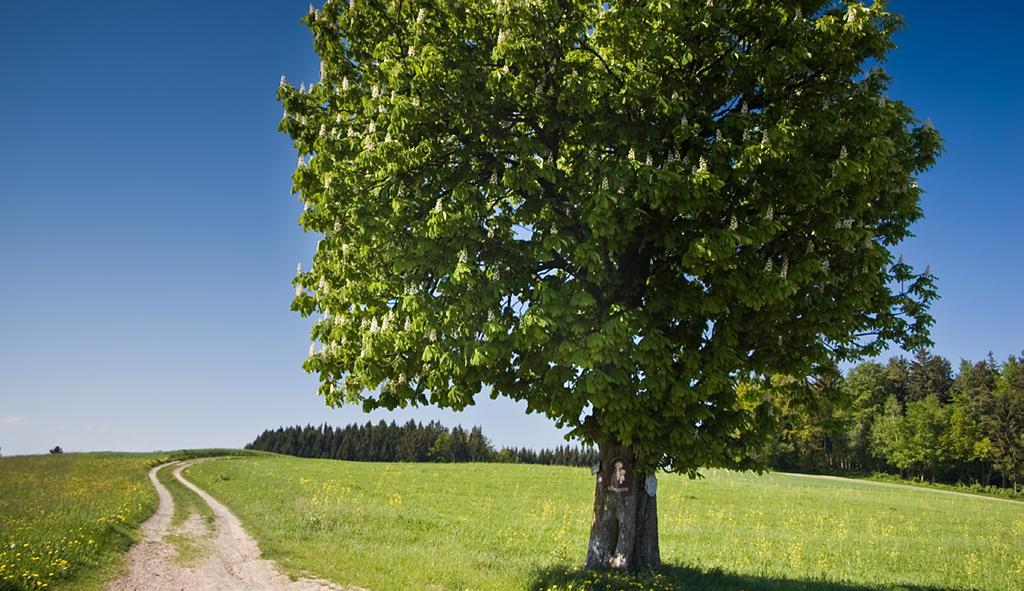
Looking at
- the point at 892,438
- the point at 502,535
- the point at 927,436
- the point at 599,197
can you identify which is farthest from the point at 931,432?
the point at 599,197

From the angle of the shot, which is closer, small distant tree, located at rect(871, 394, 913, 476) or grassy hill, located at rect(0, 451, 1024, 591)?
grassy hill, located at rect(0, 451, 1024, 591)

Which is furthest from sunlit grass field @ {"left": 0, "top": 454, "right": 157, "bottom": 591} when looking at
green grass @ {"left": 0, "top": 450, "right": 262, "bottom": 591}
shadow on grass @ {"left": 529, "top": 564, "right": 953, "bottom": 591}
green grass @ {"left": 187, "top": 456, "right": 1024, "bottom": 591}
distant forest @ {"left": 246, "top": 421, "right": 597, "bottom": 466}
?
distant forest @ {"left": 246, "top": 421, "right": 597, "bottom": 466}

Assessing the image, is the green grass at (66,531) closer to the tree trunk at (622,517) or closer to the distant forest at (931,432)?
the tree trunk at (622,517)

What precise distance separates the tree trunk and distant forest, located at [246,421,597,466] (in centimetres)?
11461

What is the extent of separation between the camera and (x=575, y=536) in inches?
963

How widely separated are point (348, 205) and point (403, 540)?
13578 mm

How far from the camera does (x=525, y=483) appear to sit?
4775 centimetres

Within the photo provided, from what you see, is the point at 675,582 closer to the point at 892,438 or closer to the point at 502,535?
the point at 502,535

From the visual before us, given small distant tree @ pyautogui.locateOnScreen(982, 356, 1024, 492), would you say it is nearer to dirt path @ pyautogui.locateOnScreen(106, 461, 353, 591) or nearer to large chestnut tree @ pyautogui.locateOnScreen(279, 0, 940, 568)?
large chestnut tree @ pyautogui.locateOnScreen(279, 0, 940, 568)

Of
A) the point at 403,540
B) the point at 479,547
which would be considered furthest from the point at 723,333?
the point at 403,540

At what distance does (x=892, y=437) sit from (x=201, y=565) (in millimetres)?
112085

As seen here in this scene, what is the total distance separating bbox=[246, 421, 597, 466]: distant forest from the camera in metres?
131

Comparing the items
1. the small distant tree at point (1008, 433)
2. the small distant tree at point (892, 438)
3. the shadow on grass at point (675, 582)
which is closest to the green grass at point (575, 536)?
the shadow on grass at point (675, 582)

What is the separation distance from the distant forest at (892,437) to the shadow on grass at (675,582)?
1912 inches
